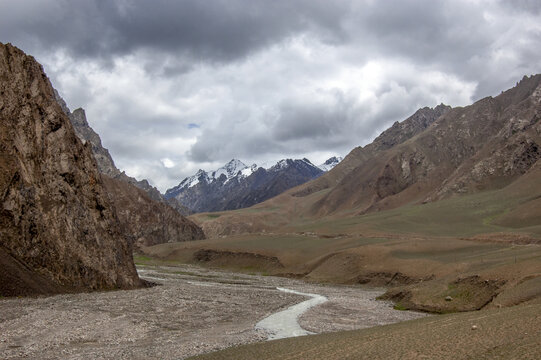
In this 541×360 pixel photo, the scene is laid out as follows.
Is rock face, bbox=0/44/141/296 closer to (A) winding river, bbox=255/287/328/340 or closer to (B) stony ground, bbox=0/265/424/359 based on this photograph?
(B) stony ground, bbox=0/265/424/359

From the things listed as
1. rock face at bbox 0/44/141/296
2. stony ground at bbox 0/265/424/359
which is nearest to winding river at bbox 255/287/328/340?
stony ground at bbox 0/265/424/359

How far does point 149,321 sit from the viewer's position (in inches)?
1535

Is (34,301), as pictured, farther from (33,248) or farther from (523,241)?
(523,241)

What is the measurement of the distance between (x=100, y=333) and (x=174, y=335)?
5050 mm

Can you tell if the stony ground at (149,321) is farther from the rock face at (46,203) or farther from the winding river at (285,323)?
the rock face at (46,203)

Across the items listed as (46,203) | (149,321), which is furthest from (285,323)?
(46,203)

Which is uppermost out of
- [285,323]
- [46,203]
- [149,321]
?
[46,203]

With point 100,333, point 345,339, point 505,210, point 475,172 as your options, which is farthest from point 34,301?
point 475,172

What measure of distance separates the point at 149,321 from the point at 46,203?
2801 cm

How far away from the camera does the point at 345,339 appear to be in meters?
27.0

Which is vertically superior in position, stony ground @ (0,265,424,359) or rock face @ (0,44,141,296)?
rock face @ (0,44,141,296)

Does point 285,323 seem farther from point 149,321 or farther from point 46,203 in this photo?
point 46,203

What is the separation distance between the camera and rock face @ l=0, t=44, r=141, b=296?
173 feet

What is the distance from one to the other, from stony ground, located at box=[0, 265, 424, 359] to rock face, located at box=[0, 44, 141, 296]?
185 inches
